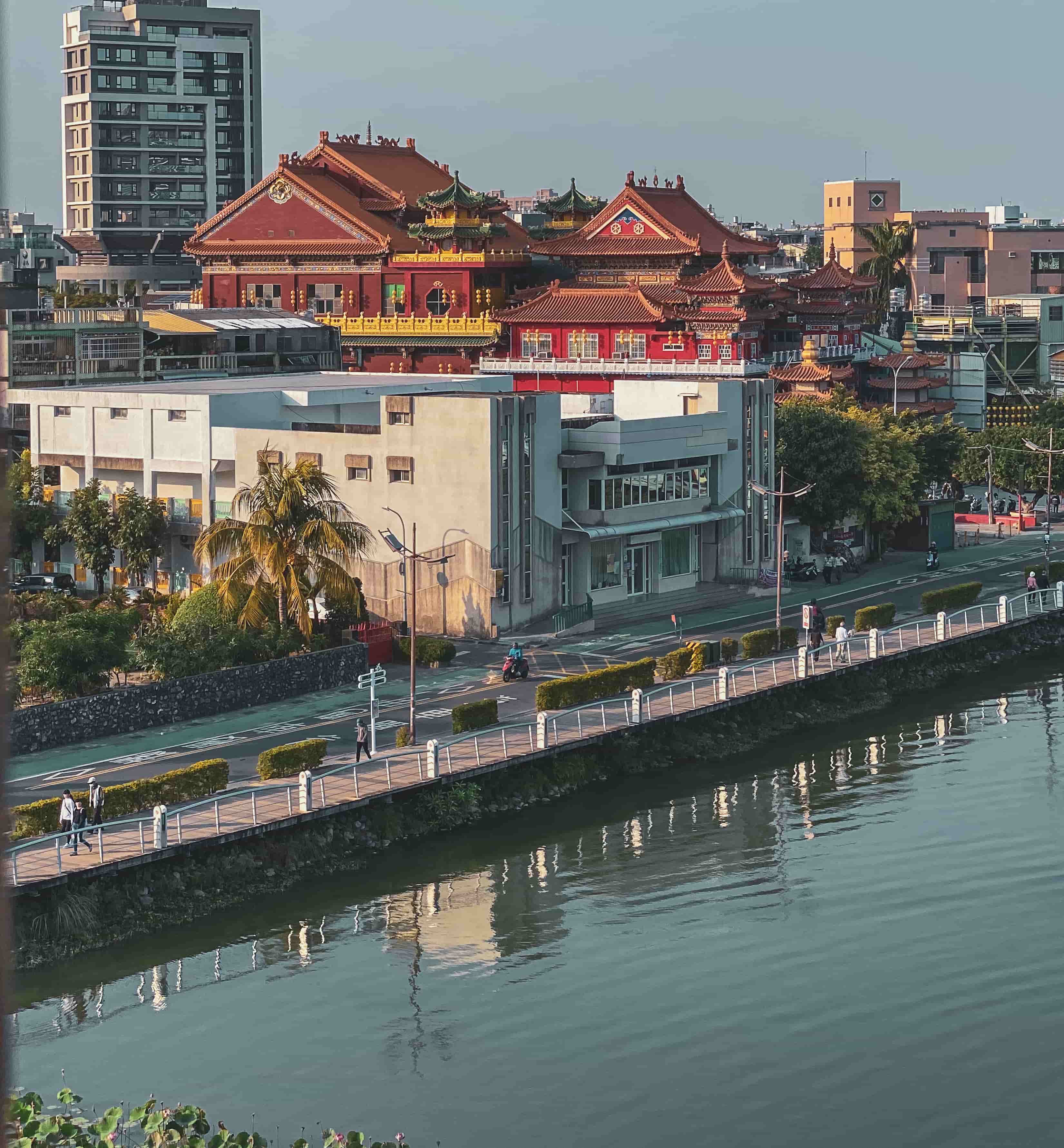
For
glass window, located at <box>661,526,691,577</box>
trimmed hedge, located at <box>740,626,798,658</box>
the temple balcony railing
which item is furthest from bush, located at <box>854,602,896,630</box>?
the temple balcony railing

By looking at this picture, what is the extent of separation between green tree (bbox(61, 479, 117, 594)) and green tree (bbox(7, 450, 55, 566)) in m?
2.04

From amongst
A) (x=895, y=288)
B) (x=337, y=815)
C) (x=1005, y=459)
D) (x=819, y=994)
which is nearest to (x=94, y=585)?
(x=337, y=815)

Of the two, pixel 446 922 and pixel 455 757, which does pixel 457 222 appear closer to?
pixel 455 757

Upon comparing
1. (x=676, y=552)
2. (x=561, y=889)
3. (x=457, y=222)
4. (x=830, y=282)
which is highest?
(x=457, y=222)

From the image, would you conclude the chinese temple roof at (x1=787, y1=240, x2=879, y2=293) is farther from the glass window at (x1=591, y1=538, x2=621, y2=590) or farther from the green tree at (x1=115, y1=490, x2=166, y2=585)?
the green tree at (x1=115, y1=490, x2=166, y2=585)

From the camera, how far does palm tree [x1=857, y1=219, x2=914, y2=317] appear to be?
14662cm

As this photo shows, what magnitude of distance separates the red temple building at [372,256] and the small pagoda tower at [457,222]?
0.25ft

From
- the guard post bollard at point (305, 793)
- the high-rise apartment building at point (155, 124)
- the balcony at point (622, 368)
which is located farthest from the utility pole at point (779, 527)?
the high-rise apartment building at point (155, 124)

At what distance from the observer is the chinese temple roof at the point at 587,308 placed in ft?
319

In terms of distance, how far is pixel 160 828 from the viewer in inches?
1465

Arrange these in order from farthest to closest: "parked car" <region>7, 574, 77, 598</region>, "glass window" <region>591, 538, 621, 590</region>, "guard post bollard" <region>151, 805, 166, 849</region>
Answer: "glass window" <region>591, 538, 621, 590</region>, "parked car" <region>7, 574, 77, 598</region>, "guard post bollard" <region>151, 805, 166, 849</region>

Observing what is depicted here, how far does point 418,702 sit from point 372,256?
A: 61.9m

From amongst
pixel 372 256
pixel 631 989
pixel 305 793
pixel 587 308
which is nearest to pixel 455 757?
pixel 305 793

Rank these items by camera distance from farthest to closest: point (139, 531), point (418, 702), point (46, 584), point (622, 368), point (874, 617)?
1. point (622, 368)
2. point (46, 584)
3. point (139, 531)
4. point (874, 617)
5. point (418, 702)
